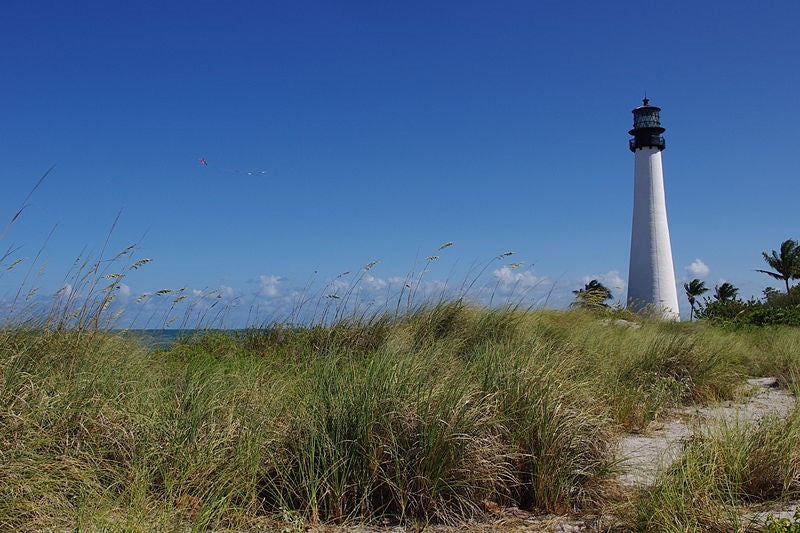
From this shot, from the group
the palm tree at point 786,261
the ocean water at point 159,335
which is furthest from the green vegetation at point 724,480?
the palm tree at point 786,261

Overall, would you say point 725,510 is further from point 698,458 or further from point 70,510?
point 70,510

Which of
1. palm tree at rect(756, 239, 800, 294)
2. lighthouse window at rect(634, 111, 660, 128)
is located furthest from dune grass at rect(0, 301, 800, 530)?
palm tree at rect(756, 239, 800, 294)

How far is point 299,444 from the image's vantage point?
150 inches

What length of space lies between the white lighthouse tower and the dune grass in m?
22.2

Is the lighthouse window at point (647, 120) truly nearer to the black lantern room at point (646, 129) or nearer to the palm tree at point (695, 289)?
the black lantern room at point (646, 129)

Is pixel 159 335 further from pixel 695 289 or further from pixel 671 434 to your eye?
pixel 695 289

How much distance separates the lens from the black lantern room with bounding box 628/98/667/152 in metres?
26.3

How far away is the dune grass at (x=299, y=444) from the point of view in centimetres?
327

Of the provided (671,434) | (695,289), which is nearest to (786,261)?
(695,289)

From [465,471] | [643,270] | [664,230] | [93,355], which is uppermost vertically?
[664,230]

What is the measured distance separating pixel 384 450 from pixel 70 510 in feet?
5.54

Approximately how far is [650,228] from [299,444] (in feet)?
80.4

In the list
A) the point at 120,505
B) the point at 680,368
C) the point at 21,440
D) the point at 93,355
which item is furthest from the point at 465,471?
the point at 680,368

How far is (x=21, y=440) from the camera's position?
129 inches
